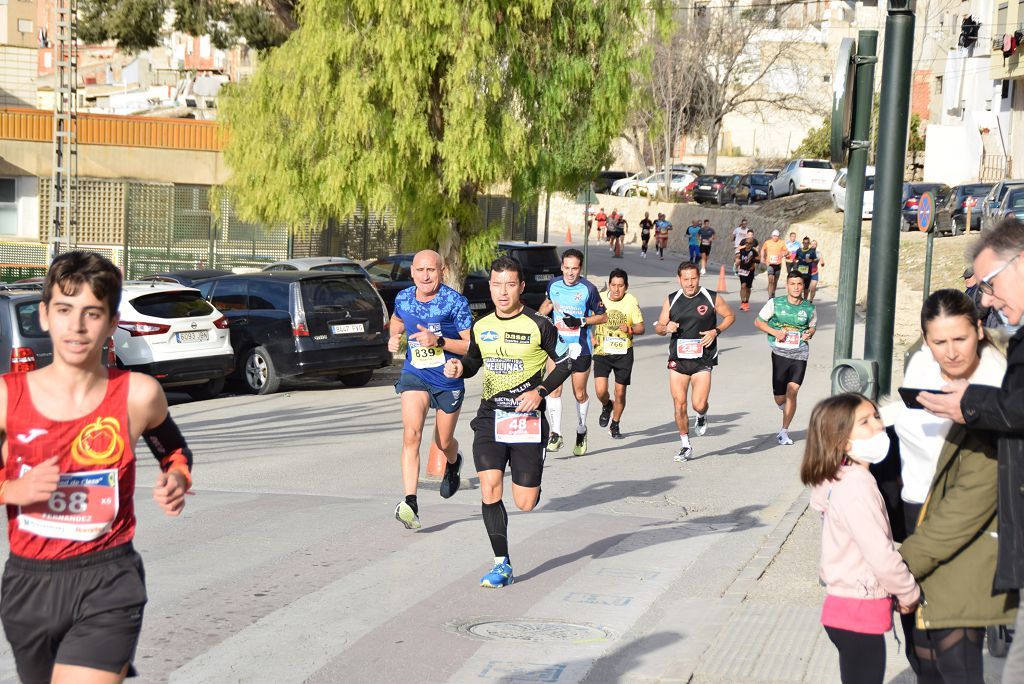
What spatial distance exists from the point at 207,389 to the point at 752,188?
44.3 m

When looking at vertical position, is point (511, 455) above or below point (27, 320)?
below

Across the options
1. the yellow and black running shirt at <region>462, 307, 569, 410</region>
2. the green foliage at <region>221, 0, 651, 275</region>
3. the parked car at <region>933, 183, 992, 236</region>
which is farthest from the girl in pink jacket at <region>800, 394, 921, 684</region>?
the parked car at <region>933, 183, 992, 236</region>

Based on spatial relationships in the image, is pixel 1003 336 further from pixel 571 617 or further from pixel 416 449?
pixel 416 449

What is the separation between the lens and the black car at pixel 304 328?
18547mm

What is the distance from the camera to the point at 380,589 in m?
7.80

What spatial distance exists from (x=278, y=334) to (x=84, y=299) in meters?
14.7

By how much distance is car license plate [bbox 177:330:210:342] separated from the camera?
17.7 meters

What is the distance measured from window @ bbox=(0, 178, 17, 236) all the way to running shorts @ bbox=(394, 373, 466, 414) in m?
29.5

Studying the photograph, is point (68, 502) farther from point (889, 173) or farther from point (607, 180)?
point (607, 180)

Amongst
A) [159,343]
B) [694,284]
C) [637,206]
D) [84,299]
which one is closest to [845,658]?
[84,299]

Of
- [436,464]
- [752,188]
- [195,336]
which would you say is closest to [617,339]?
[436,464]

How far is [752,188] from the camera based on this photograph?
196ft

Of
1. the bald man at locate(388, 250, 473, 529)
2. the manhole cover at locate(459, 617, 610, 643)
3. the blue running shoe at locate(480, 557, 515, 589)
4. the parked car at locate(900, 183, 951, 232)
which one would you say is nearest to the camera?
the manhole cover at locate(459, 617, 610, 643)

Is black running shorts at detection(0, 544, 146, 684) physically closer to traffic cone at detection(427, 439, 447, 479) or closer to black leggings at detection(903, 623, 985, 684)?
black leggings at detection(903, 623, 985, 684)
